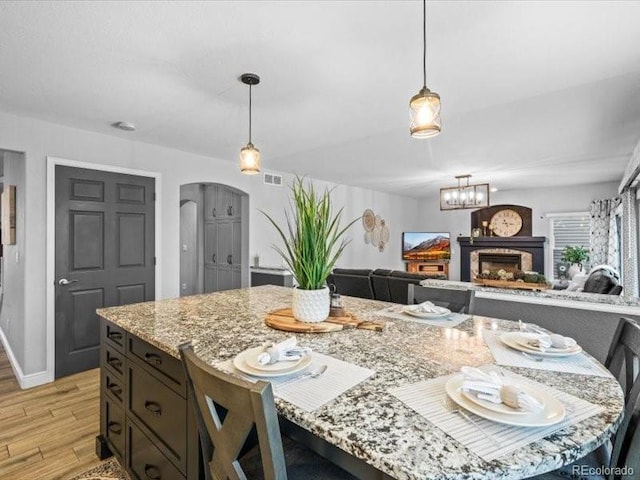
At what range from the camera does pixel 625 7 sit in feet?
5.28

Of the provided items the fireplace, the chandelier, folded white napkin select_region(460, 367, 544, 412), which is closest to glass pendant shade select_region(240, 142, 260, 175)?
folded white napkin select_region(460, 367, 544, 412)

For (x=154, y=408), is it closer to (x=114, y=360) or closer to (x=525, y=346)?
(x=114, y=360)

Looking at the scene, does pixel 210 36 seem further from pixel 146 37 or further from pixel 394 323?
pixel 394 323

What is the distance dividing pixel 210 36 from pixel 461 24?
134 cm

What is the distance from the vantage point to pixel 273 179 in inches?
210

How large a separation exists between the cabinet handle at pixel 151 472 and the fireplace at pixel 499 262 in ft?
26.6

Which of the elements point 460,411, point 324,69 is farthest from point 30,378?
point 460,411

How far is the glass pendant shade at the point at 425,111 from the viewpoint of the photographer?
1.57 meters

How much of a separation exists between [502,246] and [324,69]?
24.1 ft

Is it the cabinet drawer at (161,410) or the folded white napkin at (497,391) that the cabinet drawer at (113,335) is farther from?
the folded white napkin at (497,391)

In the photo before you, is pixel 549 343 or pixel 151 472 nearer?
pixel 549 343

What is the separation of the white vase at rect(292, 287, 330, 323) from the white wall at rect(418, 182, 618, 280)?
7.78 m

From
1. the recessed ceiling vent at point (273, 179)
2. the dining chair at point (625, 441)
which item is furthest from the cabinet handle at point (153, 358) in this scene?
the recessed ceiling vent at point (273, 179)

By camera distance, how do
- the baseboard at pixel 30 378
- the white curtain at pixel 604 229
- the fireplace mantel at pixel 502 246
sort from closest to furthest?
1. the baseboard at pixel 30 378
2. the white curtain at pixel 604 229
3. the fireplace mantel at pixel 502 246
